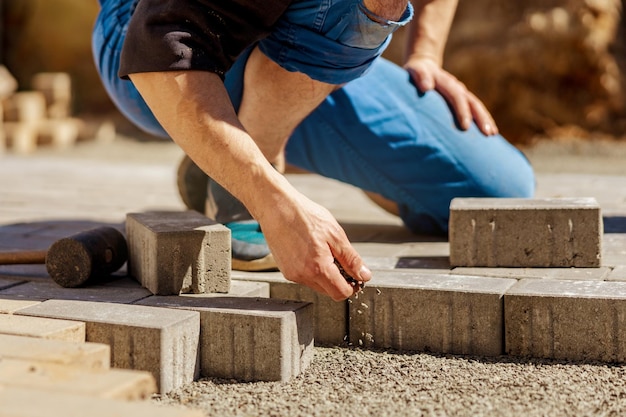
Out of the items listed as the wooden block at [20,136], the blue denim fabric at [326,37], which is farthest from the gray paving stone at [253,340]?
the wooden block at [20,136]

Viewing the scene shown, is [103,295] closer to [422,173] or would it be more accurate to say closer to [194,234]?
[194,234]

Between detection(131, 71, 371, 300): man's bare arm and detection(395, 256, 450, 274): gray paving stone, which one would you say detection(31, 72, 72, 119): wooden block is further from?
detection(131, 71, 371, 300): man's bare arm

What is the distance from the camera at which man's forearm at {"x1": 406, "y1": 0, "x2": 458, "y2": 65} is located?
313cm

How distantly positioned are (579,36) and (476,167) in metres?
6.28

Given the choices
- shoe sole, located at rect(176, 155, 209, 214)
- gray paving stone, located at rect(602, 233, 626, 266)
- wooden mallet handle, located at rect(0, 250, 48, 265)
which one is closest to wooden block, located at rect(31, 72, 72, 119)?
shoe sole, located at rect(176, 155, 209, 214)

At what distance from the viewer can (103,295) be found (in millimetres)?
2197

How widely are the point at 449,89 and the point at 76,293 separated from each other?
163 centimetres

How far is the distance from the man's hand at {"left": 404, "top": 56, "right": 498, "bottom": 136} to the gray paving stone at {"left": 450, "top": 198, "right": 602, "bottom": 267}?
0.74 meters

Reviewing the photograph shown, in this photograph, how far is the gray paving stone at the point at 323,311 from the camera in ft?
7.40

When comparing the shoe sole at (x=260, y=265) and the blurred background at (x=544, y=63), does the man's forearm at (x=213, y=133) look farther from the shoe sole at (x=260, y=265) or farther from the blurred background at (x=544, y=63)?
the blurred background at (x=544, y=63)

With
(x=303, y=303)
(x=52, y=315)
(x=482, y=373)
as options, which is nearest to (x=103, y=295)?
(x=52, y=315)

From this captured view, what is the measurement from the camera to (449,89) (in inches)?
126

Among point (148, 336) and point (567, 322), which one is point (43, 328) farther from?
point (567, 322)

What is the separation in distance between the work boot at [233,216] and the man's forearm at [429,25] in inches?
37.0
